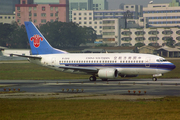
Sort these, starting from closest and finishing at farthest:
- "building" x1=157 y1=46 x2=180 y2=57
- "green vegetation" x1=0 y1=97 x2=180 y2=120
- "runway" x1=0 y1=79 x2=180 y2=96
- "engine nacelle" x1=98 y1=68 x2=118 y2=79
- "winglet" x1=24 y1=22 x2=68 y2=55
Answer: "green vegetation" x1=0 y1=97 x2=180 y2=120, "runway" x1=0 y1=79 x2=180 y2=96, "engine nacelle" x1=98 y1=68 x2=118 y2=79, "winglet" x1=24 y1=22 x2=68 y2=55, "building" x1=157 y1=46 x2=180 y2=57

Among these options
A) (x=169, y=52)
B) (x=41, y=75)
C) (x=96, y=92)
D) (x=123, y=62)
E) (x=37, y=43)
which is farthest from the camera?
(x=169, y=52)

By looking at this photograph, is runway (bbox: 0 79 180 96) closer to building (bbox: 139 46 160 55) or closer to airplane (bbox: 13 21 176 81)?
airplane (bbox: 13 21 176 81)

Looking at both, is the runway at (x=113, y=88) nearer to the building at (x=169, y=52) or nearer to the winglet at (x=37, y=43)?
the winglet at (x=37, y=43)

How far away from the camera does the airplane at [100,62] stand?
5084 cm

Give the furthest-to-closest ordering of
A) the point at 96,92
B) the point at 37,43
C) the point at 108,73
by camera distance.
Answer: the point at 37,43 → the point at 108,73 → the point at 96,92

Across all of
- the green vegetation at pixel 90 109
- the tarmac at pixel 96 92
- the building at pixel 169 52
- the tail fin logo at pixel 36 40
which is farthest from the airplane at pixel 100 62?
the building at pixel 169 52

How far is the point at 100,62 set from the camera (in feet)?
175

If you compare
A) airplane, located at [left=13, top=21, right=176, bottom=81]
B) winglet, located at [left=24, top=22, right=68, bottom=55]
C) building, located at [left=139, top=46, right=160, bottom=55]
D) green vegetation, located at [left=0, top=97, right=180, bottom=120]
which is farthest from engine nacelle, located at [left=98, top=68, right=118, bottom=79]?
building, located at [left=139, top=46, right=160, bottom=55]

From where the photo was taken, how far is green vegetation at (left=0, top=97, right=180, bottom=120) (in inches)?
878

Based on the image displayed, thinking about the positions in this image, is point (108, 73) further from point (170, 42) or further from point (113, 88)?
point (170, 42)

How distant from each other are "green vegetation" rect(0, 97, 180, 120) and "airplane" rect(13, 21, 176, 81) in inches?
815

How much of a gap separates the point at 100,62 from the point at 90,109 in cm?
2821

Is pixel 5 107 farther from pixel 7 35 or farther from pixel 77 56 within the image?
pixel 7 35

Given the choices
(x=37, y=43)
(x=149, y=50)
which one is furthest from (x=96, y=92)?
(x=149, y=50)
